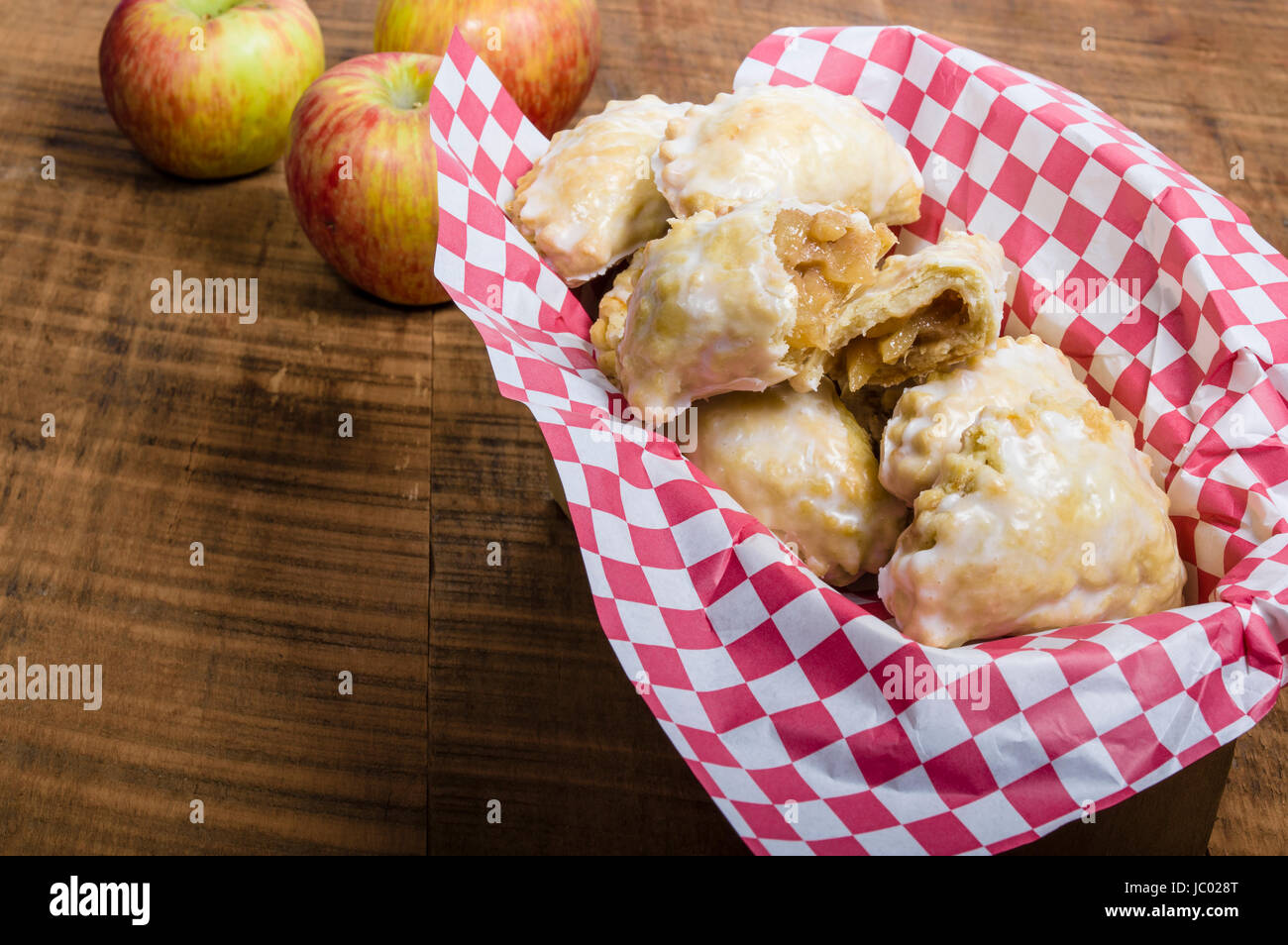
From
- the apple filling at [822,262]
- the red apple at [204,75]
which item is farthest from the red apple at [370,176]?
the apple filling at [822,262]

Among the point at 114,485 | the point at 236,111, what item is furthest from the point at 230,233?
the point at 114,485

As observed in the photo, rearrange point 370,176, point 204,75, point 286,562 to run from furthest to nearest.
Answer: point 204,75
point 370,176
point 286,562

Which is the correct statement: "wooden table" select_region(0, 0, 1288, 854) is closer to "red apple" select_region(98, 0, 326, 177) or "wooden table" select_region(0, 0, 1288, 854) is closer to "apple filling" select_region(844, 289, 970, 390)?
"red apple" select_region(98, 0, 326, 177)

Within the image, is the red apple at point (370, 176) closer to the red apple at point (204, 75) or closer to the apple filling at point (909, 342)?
the red apple at point (204, 75)

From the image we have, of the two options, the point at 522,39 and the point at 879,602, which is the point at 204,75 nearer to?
the point at 522,39

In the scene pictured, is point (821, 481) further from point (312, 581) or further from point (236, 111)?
point (236, 111)

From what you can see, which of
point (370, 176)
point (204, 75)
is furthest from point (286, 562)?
point (204, 75)
